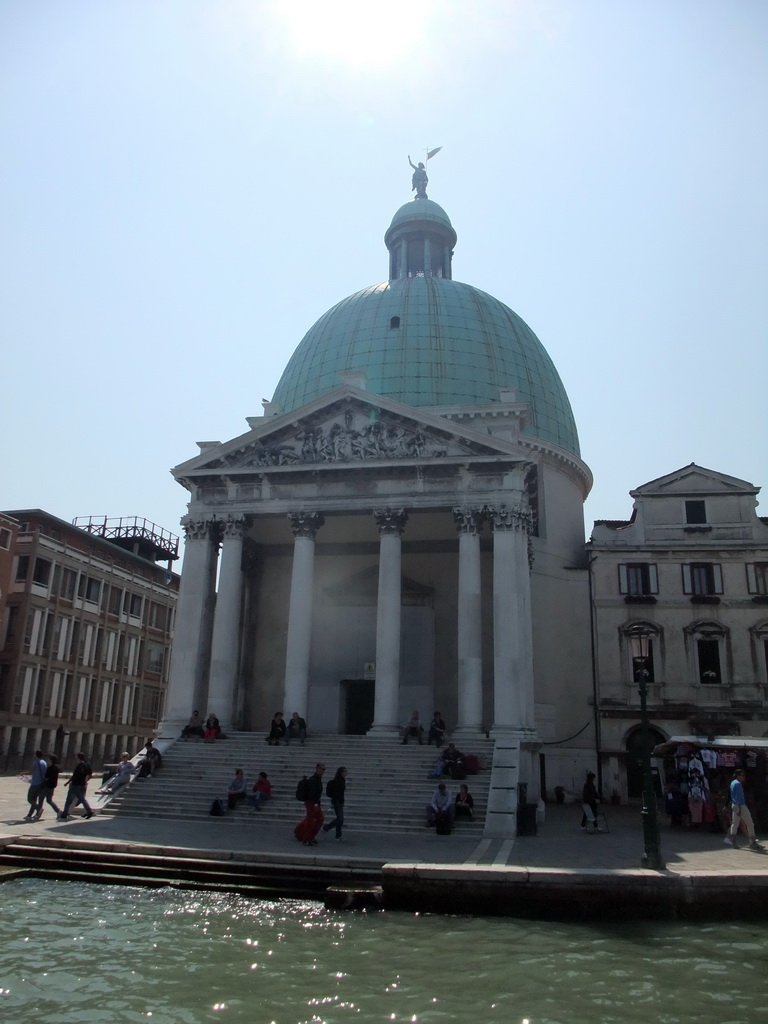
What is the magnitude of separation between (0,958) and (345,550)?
26146 mm

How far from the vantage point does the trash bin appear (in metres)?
20.8

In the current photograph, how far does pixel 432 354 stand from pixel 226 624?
1768 centimetres

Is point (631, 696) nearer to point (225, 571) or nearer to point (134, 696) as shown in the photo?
point (225, 571)

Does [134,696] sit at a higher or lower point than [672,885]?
higher

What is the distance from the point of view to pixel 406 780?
22.9 meters

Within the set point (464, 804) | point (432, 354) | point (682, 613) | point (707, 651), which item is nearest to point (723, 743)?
point (464, 804)

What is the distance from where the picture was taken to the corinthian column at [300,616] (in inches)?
1101

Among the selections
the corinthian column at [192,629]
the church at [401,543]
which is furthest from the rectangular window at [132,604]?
the corinthian column at [192,629]

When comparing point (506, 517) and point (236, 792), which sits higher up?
point (506, 517)

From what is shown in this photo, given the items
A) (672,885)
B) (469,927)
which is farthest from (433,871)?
(672,885)

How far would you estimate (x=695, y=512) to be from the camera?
37406 mm

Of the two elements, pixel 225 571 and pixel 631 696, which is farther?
pixel 631 696

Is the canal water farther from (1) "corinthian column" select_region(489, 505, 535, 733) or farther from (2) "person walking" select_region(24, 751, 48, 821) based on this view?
(1) "corinthian column" select_region(489, 505, 535, 733)

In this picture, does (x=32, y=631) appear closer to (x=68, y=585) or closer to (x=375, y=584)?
(x=68, y=585)
